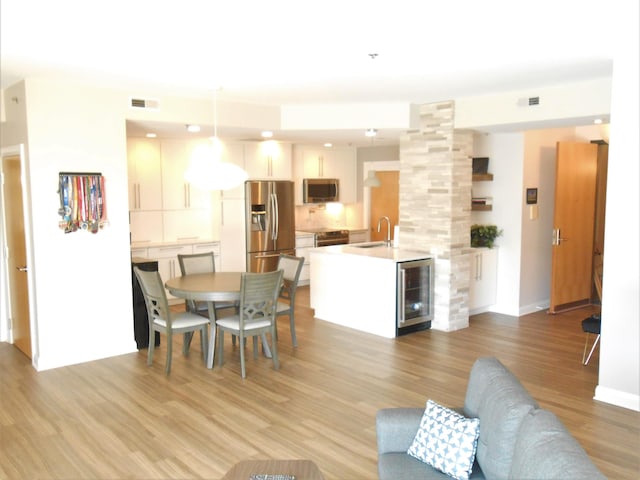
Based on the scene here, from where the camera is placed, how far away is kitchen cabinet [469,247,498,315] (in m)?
7.08

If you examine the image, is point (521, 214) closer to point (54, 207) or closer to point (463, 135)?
point (463, 135)

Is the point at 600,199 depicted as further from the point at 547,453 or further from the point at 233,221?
the point at 547,453

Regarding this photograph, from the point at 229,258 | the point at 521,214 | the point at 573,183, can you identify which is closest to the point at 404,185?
the point at 521,214

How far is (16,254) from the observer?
5719 millimetres

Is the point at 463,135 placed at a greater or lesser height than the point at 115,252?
greater

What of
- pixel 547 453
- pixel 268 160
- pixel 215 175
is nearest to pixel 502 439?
pixel 547 453

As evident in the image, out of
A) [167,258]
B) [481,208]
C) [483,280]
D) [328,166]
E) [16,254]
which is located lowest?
[483,280]

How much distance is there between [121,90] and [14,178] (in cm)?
135

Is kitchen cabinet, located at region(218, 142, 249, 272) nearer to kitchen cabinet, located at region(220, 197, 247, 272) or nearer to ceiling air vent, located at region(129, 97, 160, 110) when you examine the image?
kitchen cabinet, located at region(220, 197, 247, 272)

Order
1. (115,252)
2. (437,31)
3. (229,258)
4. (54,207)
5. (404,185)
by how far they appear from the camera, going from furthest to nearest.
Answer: (229,258)
(404,185)
(115,252)
(54,207)
(437,31)

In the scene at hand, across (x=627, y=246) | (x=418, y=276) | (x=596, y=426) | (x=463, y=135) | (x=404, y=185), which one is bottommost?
(x=596, y=426)

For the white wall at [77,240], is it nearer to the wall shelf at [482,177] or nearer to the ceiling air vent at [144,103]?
the ceiling air vent at [144,103]

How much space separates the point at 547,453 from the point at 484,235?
219 inches

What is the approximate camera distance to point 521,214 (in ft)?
23.5
